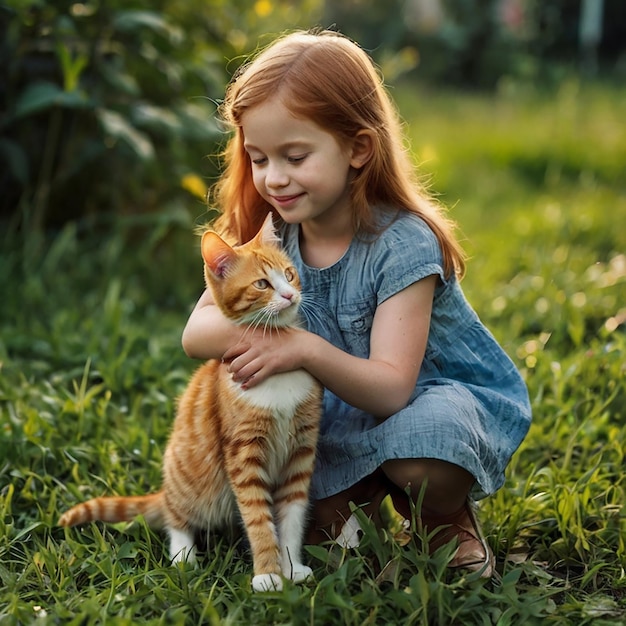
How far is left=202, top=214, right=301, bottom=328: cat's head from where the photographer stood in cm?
205

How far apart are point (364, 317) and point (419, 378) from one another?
0.76ft

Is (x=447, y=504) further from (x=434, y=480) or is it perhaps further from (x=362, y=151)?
(x=362, y=151)

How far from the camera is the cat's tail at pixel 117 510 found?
7.48 feet

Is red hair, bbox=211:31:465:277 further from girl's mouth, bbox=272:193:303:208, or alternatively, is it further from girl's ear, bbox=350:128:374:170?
girl's mouth, bbox=272:193:303:208

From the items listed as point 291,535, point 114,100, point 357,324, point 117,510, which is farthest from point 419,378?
point 114,100

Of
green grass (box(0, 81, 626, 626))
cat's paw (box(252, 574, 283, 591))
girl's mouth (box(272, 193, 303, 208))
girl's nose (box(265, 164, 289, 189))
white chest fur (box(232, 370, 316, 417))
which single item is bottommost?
green grass (box(0, 81, 626, 626))

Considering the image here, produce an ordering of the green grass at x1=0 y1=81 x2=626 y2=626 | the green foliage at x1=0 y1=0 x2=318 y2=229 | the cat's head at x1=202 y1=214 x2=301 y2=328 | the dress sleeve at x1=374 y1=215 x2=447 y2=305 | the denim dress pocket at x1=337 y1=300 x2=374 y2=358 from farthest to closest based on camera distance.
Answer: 1. the green foliage at x1=0 y1=0 x2=318 y2=229
2. the denim dress pocket at x1=337 y1=300 x2=374 y2=358
3. the dress sleeve at x1=374 y1=215 x2=447 y2=305
4. the cat's head at x1=202 y1=214 x2=301 y2=328
5. the green grass at x1=0 y1=81 x2=626 y2=626

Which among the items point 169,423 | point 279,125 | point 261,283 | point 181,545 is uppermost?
point 279,125

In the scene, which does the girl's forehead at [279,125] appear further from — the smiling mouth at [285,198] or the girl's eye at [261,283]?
the girl's eye at [261,283]

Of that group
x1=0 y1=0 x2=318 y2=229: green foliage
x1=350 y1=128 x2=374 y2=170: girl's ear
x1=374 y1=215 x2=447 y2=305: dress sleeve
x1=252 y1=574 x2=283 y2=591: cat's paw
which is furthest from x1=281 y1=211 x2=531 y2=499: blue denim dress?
x1=0 y1=0 x2=318 y2=229: green foliage

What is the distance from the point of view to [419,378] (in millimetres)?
2344

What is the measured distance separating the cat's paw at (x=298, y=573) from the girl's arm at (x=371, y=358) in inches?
15.7

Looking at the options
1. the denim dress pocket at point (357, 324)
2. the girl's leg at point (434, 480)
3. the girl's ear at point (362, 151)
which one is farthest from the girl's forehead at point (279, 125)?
the girl's leg at point (434, 480)

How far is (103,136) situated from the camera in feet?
13.3
